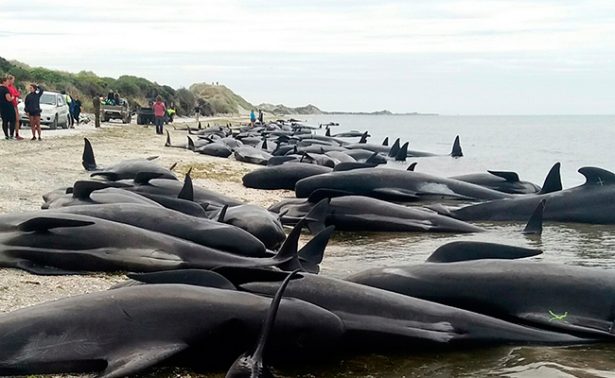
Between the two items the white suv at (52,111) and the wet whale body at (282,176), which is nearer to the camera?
the wet whale body at (282,176)

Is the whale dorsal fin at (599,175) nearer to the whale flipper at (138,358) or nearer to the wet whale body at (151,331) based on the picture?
the wet whale body at (151,331)

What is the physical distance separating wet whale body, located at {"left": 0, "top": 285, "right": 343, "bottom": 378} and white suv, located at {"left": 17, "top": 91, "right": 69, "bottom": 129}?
28064 millimetres

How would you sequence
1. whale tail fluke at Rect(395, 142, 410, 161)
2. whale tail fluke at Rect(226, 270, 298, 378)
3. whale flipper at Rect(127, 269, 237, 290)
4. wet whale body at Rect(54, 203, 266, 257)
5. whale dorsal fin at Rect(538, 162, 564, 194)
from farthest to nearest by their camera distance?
whale tail fluke at Rect(395, 142, 410, 161), whale dorsal fin at Rect(538, 162, 564, 194), wet whale body at Rect(54, 203, 266, 257), whale flipper at Rect(127, 269, 237, 290), whale tail fluke at Rect(226, 270, 298, 378)

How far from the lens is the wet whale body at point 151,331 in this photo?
13.6ft

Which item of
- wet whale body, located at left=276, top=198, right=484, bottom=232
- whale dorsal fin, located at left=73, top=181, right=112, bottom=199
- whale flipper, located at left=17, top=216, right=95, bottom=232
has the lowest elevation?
wet whale body, located at left=276, top=198, right=484, bottom=232

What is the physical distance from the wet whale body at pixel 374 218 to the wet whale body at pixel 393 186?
5.27 ft

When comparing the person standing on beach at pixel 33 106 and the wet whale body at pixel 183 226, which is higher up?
the person standing on beach at pixel 33 106

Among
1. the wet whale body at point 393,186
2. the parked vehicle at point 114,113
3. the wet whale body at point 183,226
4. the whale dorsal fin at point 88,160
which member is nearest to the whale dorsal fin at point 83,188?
the wet whale body at point 183,226

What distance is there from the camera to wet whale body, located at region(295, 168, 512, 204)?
12.0 meters

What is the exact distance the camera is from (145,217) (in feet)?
24.2

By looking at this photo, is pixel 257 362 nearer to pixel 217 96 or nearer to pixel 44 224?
pixel 44 224

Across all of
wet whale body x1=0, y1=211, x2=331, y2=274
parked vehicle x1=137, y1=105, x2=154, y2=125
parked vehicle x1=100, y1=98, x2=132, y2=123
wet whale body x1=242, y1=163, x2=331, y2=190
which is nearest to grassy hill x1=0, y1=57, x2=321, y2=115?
parked vehicle x1=100, y1=98, x2=132, y2=123

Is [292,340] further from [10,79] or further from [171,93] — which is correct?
[171,93]

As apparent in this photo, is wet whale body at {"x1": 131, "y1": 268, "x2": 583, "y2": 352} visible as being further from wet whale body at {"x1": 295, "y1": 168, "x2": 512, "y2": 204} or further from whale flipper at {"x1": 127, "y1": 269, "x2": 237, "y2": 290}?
wet whale body at {"x1": 295, "y1": 168, "x2": 512, "y2": 204}
